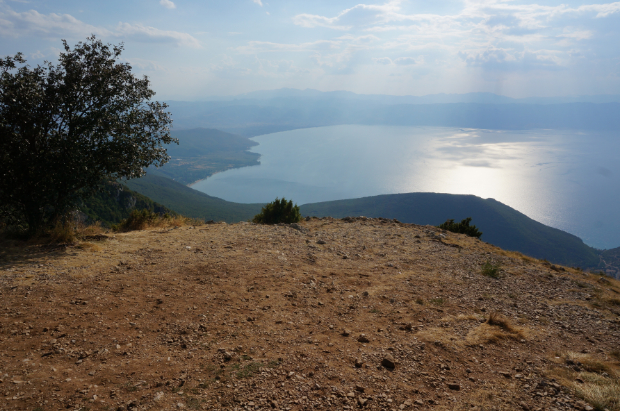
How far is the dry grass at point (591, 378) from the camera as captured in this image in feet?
12.8

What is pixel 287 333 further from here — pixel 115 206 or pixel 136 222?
pixel 115 206

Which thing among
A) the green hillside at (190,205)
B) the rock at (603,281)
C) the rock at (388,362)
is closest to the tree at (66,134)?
the rock at (388,362)

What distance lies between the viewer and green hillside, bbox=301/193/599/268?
74.4 meters

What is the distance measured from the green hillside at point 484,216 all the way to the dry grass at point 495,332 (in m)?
77.6

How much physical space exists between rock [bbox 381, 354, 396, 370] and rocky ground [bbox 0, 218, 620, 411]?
39 mm

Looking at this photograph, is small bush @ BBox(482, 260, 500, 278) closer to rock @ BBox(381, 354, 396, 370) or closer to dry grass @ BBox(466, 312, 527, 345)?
dry grass @ BBox(466, 312, 527, 345)

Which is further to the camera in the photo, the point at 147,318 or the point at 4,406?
the point at 147,318

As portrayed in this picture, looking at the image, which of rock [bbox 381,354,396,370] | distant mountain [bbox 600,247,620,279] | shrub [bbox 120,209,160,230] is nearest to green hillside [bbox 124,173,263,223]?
shrub [bbox 120,209,160,230]

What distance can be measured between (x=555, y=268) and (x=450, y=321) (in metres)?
8.46

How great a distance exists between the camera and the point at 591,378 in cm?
451

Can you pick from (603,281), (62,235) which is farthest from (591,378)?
(62,235)

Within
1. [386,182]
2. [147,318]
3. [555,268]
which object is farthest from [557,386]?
[386,182]

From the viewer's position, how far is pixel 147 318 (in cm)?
568

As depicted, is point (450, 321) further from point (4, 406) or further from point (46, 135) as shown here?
point (46, 135)
